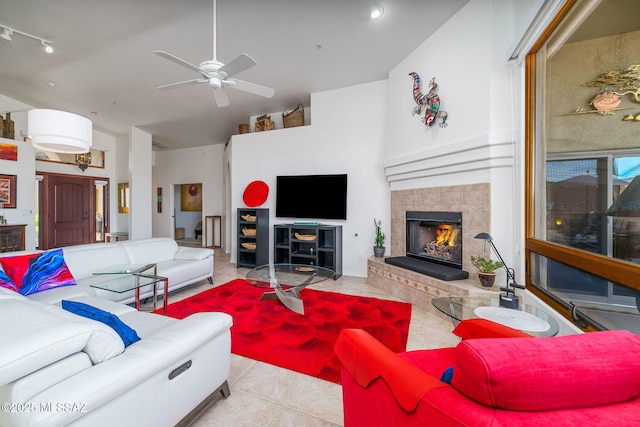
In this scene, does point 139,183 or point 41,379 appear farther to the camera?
point 139,183

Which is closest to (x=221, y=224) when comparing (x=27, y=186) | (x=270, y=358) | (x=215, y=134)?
(x=215, y=134)

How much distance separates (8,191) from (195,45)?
5.32 meters

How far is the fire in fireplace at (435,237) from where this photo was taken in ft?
9.97

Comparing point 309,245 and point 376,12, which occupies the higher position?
point 376,12

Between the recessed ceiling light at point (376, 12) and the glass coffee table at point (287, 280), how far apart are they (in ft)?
9.61

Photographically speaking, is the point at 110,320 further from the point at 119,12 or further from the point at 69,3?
the point at 69,3

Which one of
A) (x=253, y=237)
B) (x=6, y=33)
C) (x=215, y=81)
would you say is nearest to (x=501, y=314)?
(x=215, y=81)

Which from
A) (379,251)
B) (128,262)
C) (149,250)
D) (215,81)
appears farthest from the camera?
(379,251)

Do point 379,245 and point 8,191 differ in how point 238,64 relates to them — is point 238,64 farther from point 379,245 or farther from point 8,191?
point 8,191

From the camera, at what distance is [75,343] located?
94 cm

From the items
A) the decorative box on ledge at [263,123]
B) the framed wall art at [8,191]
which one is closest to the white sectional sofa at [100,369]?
the decorative box on ledge at [263,123]

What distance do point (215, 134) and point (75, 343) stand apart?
21.9ft

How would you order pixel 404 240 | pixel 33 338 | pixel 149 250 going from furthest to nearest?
pixel 404 240 < pixel 149 250 < pixel 33 338

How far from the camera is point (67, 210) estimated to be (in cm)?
657
